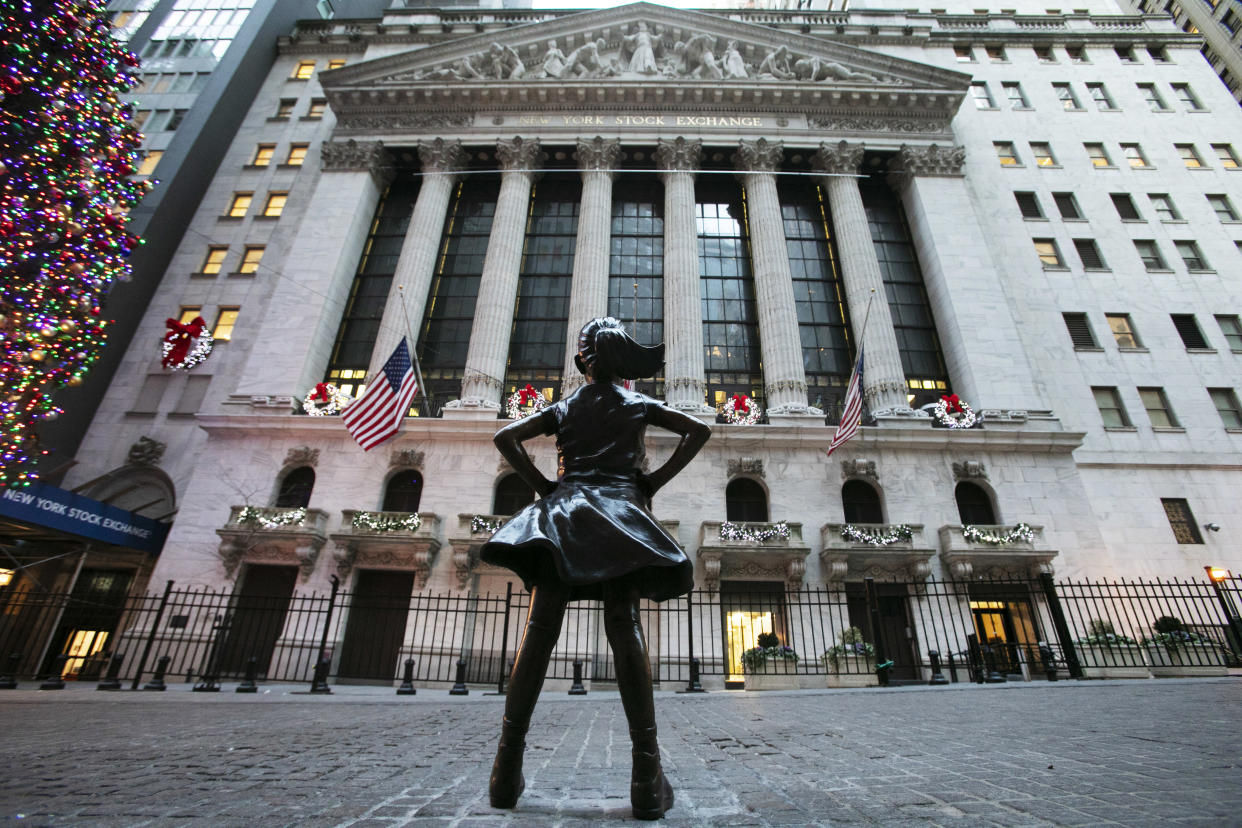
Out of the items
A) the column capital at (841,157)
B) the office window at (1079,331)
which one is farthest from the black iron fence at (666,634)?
the column capital at (841,157)

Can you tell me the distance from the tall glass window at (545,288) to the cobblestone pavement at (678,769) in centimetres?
1820

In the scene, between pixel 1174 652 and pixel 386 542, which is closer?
pixel 1174 652

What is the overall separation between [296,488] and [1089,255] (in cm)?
3571

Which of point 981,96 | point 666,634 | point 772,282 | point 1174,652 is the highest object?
point 981,96

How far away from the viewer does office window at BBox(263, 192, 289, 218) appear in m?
28.2

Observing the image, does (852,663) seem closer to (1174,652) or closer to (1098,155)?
(1174,652)

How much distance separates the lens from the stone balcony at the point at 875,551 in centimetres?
1791

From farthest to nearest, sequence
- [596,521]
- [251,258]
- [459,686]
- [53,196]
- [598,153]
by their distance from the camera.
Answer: [598,153] → [251,258] → [53,196] → [459,686] → [596,521]

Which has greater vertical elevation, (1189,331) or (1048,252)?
(1048,252)

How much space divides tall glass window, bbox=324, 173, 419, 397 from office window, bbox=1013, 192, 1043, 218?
98.4 ft

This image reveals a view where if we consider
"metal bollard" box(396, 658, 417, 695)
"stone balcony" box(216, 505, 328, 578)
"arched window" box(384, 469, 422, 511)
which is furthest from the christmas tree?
"metal bollard" box(396, 658, 417, 695)

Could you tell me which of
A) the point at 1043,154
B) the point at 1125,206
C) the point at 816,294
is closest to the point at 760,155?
the point at 816,294

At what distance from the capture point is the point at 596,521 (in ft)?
9.74

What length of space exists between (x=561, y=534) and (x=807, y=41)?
110 feet
